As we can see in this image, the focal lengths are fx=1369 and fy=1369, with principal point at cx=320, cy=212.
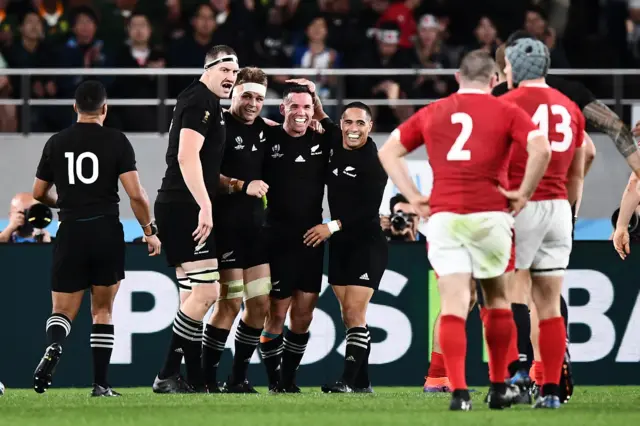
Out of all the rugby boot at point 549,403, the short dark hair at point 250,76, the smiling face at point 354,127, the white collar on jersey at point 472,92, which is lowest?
the rugby boot at point 549,403

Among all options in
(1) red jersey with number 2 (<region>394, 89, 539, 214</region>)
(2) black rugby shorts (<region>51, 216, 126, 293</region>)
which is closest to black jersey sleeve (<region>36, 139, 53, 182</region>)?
(2) black rugby shorts (<region>51, 216, 126, 293</region>)

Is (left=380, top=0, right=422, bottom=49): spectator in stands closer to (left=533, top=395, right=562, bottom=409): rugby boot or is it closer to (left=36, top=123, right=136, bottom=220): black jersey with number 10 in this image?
(left=36, top=123, right=136, bottom=220): black jersey with number 10

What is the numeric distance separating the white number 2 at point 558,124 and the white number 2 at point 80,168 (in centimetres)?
302

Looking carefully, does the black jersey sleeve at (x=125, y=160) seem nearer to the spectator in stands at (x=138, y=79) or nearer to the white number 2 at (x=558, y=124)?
the white number 2 at (x=558, y=124)

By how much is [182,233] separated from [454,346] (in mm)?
2704

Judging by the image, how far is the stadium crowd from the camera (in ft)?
54.4

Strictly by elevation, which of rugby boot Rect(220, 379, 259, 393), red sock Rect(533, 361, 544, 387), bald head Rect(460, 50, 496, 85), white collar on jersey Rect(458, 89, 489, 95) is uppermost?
bald head Rect(460, 50, 496, 85)

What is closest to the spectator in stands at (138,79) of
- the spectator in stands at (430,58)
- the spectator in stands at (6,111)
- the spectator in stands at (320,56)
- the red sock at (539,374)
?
the spectator in stands at (6,111)

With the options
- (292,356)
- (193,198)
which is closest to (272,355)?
(292,356)

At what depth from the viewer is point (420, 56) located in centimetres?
1700

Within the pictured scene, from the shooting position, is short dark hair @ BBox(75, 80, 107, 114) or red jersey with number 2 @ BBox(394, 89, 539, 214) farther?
short dark hair @ BBox(75, 80, 107, 114)

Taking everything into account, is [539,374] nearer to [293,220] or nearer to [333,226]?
[333,226]

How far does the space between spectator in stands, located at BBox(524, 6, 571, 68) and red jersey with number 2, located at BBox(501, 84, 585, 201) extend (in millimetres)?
8653

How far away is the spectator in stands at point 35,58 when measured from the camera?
54.3 ft
